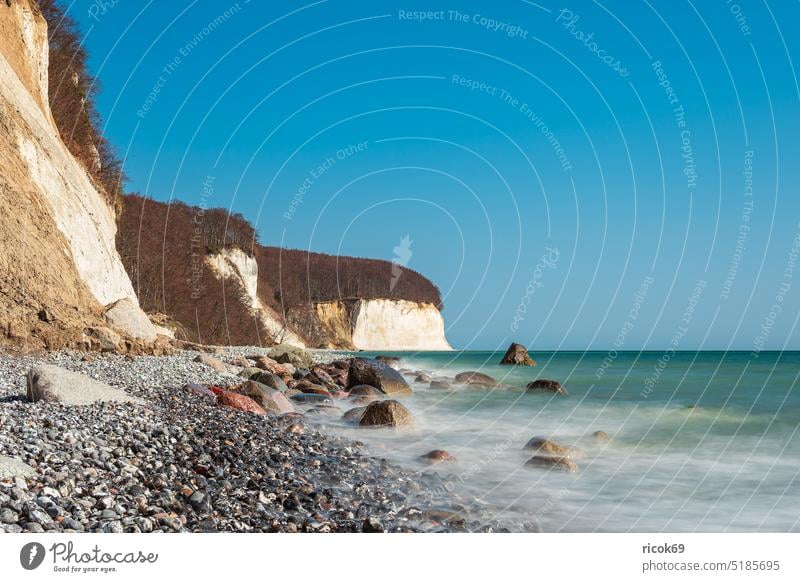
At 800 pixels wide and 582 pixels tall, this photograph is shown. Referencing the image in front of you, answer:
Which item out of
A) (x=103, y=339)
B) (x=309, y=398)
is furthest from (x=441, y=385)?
(x=103, y=339)

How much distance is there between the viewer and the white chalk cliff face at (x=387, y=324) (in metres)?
73.2

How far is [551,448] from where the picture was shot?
10.4 meters

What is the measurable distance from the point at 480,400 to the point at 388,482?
11.8 m

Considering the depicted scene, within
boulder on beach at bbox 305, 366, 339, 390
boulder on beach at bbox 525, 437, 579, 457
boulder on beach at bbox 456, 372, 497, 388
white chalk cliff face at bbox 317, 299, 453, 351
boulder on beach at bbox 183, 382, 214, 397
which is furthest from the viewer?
white chalk cliff face at bbox 317, 299, 453, 351

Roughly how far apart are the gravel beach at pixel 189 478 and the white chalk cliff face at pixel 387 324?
62711mm

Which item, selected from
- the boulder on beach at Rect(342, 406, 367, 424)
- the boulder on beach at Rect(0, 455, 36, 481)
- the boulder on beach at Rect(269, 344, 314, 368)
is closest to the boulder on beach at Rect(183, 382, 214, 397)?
the boulder on beach at Rect(342, 406, 367, 424)

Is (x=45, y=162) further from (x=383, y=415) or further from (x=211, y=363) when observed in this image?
(x=383, y=415)

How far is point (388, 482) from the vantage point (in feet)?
25.2

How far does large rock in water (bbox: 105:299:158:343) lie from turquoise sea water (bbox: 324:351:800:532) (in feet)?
25.2

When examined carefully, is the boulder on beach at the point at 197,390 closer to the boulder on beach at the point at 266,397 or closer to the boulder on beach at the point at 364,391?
→ the boulder on beach at the point at 266,397

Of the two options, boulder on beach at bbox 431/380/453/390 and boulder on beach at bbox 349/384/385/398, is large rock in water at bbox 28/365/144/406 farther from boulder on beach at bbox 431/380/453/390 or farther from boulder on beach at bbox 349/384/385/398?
boulder on beach at bbox 431/380/453/390

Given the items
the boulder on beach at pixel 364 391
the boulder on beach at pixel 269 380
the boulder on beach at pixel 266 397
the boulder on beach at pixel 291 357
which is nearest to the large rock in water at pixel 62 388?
the boulder on beach at pixel 266 397

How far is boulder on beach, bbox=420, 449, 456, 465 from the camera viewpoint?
31.0 ft
